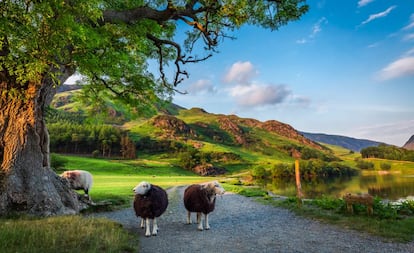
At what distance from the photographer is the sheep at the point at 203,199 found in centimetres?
1177

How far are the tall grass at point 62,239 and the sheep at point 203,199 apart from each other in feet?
11.0

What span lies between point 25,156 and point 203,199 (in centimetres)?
864

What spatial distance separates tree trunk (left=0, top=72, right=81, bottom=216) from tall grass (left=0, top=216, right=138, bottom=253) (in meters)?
4.46

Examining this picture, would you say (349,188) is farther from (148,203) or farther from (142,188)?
(142,188)

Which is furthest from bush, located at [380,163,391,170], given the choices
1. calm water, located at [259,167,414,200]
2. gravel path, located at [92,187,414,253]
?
gravel path, located at [92,187,414,253]

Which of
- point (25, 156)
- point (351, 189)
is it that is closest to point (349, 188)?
point (351, 189)

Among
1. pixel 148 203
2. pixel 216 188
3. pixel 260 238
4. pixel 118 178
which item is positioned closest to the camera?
pixel 260 238

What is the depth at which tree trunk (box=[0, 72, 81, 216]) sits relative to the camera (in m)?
12.5

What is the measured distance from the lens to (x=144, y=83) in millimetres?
17078

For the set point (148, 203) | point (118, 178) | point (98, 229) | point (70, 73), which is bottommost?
point (118, 178)

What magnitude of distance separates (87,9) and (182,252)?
287 inches

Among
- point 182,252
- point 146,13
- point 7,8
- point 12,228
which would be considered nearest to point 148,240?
point 182,252

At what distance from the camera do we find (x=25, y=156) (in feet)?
43.8

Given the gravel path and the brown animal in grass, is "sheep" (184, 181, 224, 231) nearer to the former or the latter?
the gravel path
